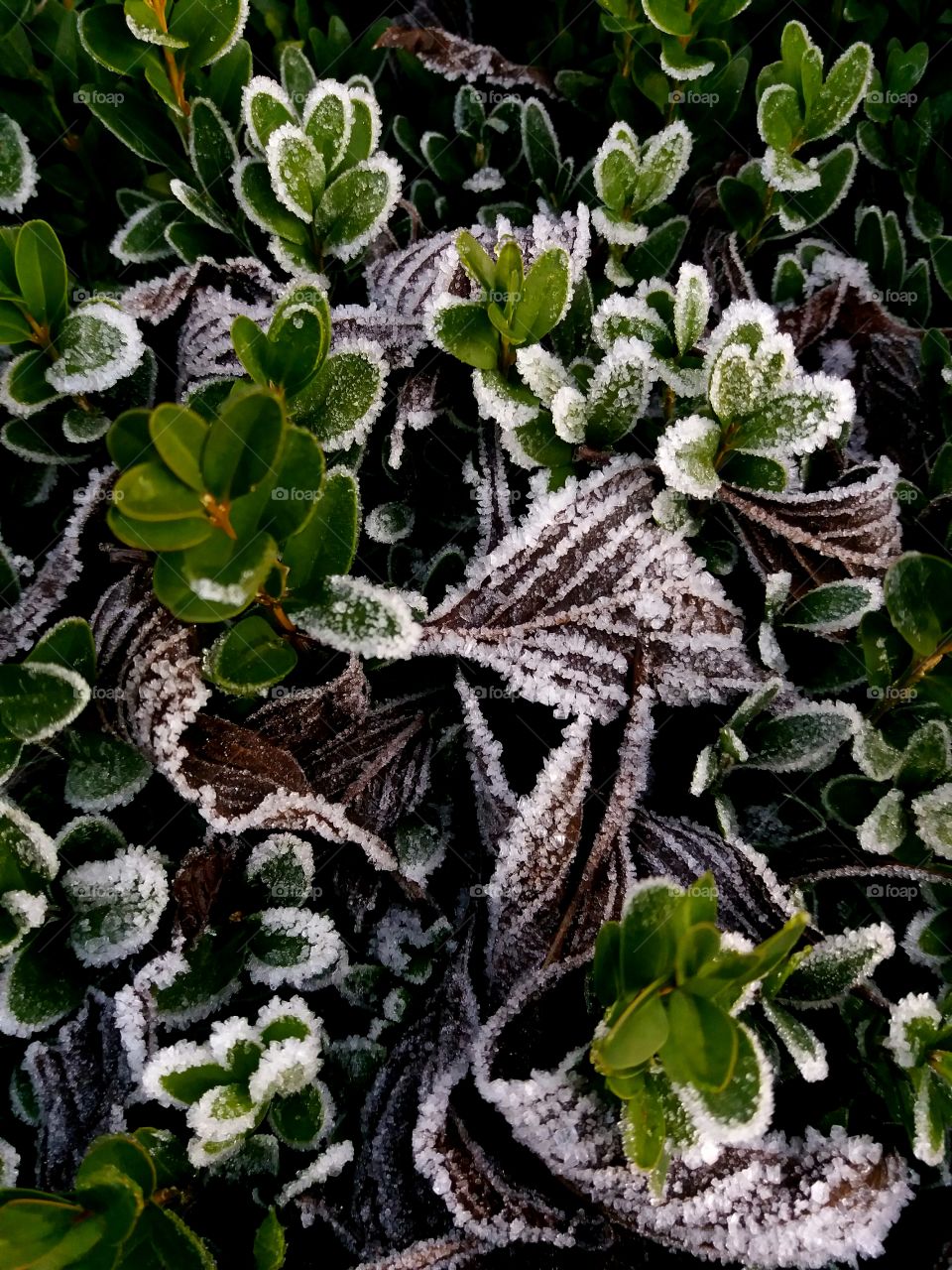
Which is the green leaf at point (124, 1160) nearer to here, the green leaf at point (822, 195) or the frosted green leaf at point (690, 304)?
the frosted green leaf at point (690, 304)

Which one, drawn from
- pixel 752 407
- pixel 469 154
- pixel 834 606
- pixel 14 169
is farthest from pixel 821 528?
pixel 14 169

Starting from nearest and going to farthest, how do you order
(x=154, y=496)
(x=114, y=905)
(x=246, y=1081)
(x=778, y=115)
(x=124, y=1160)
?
(x=154, y=496)
(x=124, y=1160)
(x=246, y=1081)
(x=114, y=905)
(x=778, y=115)

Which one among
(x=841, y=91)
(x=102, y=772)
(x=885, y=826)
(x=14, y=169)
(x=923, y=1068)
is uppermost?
(x=14, y=169)

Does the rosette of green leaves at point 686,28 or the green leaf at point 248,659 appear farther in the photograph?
the rosette of green leaves at point 686,28

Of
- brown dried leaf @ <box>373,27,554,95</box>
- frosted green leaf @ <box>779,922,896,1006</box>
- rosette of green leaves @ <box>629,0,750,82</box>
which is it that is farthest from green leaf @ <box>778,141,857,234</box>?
frosted green leaf @ <box>779,922,896,1006</box>

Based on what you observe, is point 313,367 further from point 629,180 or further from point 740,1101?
point 740,1101

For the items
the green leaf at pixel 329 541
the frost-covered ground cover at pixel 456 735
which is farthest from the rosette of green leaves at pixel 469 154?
the green leaf at pixel 329 541

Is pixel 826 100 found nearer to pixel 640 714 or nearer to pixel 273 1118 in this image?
pixel 640 714
